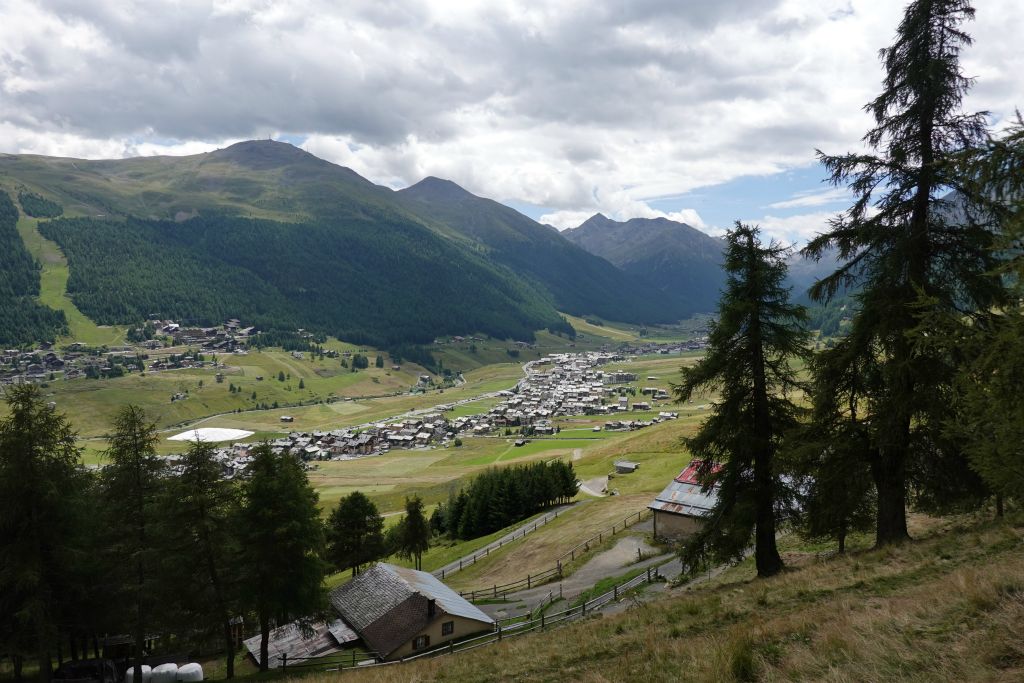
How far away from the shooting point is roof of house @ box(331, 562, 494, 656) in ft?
103

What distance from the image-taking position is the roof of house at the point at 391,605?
31.4 metres

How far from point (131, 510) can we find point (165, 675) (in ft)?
31.9

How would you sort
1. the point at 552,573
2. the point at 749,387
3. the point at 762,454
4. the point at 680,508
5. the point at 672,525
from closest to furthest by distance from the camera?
the point at 762,454, the point at 749,387, the point at 680,508, the point at 672,525, the point at 552,573

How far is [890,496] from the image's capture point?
1658 cm

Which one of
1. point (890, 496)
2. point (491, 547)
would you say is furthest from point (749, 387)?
point (491, 547)

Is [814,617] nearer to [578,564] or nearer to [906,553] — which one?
[906,553]

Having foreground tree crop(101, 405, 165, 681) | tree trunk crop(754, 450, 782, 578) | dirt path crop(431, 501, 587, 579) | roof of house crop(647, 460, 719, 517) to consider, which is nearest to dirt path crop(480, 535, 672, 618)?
roof of house crop(647, 460, 719, 517)

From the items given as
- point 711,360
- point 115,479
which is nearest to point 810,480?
point 711,360

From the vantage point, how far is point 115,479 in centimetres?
2580


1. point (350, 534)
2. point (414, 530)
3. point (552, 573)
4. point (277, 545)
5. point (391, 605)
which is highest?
point (277, 545)

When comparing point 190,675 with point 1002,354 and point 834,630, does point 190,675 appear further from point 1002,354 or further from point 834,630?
point 1002,354

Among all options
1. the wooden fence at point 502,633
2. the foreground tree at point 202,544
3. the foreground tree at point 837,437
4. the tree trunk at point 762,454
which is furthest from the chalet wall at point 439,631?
the foreground tree at point 837,437

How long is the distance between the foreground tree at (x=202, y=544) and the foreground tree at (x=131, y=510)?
870mm

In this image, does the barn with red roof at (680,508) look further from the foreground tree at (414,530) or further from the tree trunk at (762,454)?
the foreground tree at (414,530)
